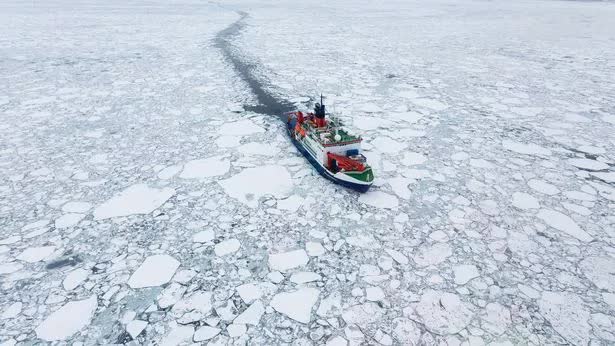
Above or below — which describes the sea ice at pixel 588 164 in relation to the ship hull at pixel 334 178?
below

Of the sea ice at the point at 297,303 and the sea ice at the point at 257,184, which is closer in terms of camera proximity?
the sea ice at the point at 297,303

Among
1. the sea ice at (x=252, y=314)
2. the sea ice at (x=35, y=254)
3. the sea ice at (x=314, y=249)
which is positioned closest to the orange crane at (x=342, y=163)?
the sea ice at (x=314, y=249)

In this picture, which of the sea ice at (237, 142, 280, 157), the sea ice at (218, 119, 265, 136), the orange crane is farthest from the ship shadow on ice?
the orange crane

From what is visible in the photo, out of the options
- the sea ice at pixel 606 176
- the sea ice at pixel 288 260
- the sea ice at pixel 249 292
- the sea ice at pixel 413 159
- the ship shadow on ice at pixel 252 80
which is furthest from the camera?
the ship shadow on ice at pixel 252 80

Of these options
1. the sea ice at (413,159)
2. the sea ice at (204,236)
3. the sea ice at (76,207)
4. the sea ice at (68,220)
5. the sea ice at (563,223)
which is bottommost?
the sea ice at (204,236)

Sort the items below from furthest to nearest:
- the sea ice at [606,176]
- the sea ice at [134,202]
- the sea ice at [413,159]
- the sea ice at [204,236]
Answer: the sea ice at [413,159] → the sea ice at [606,176] → the sea ice at [134,202] → the sea ice at [204,236]

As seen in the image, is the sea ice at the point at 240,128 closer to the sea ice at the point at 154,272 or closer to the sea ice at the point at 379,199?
the sea ice at the point at 379,199
